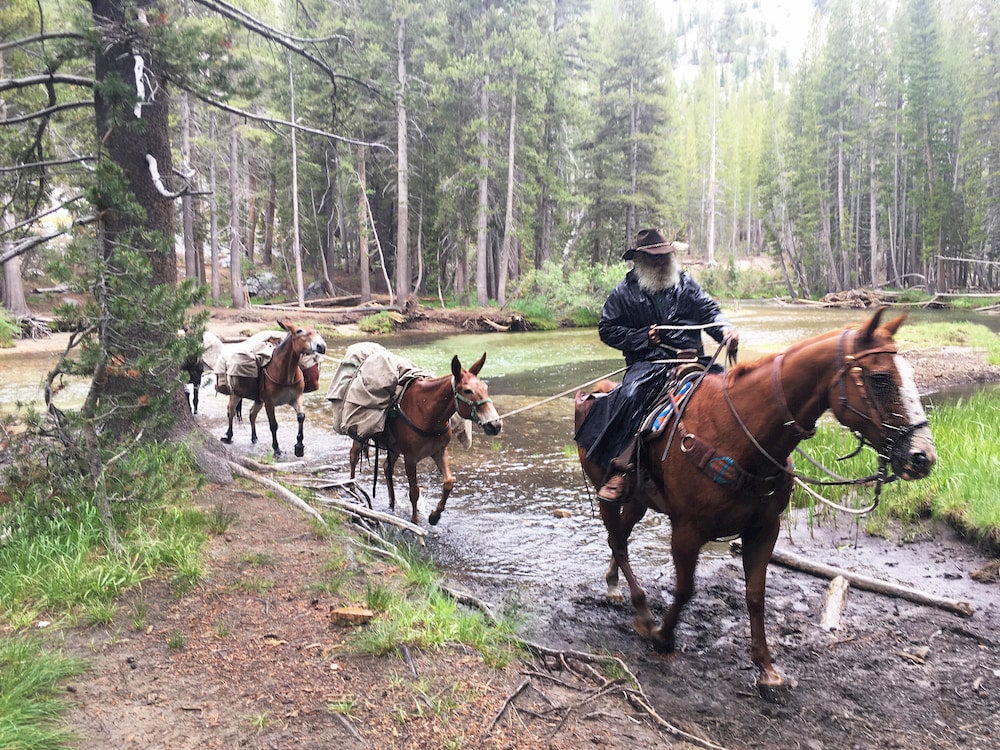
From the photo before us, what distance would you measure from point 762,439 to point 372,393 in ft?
16.0

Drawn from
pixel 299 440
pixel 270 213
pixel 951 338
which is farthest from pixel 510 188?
pixel 270 213

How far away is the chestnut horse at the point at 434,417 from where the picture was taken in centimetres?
658

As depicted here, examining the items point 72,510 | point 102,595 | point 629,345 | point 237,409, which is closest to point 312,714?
point 102,595

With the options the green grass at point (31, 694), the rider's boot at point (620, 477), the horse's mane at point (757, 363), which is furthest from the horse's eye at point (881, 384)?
the green grass at point (31, 694)

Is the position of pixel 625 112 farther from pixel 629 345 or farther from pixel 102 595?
pixel 102 595

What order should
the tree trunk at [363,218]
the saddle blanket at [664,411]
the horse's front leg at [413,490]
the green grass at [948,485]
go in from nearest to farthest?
the saddle blanket at [664,411] → the green grass at [948,485] → the horse's front leg at [413,490] → the tree trunk at [363,218]

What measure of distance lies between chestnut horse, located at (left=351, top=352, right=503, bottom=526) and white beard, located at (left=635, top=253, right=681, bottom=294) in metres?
2.19

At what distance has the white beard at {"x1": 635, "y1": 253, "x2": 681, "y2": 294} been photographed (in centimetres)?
493

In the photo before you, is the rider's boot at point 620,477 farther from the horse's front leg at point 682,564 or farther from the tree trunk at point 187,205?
the tree trunk at point 187,205

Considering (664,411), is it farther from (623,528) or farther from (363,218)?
(363,218)

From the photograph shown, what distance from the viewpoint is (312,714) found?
304cm

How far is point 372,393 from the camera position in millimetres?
7348

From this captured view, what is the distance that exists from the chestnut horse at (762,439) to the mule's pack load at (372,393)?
12.4 ft

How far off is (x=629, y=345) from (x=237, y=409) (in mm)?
9870
